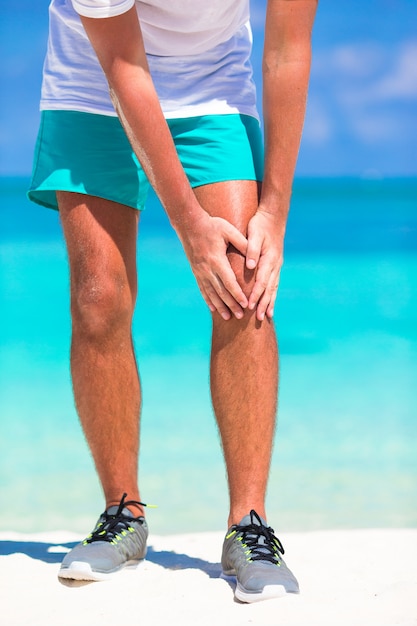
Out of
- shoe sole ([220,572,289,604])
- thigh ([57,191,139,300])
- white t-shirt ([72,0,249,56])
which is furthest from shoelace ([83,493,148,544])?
white t-shirt ([72,0,249,56])

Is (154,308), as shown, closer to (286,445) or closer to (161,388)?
(161,388)

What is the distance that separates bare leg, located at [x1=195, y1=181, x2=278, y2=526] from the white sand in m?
0.20

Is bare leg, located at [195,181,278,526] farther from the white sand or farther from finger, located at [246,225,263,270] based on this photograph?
the white sand

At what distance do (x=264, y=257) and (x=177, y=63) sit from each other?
501 mm

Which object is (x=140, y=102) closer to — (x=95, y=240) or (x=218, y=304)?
(x=95, y=240)

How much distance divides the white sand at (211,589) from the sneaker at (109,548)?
0.03m

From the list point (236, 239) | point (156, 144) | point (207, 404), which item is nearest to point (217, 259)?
point (236, 239)

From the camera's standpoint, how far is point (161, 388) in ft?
16.0

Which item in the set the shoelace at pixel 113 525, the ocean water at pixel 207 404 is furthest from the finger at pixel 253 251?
the ocean water at pixel 207 404

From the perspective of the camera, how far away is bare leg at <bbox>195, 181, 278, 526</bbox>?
1.89 meters

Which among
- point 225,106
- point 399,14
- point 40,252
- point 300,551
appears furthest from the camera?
point 399,14

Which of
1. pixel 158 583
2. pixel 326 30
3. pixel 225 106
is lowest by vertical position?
pixel 158 583

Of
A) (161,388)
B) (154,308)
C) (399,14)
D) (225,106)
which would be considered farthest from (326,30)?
(225,106)

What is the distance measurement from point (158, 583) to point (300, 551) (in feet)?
1.55
